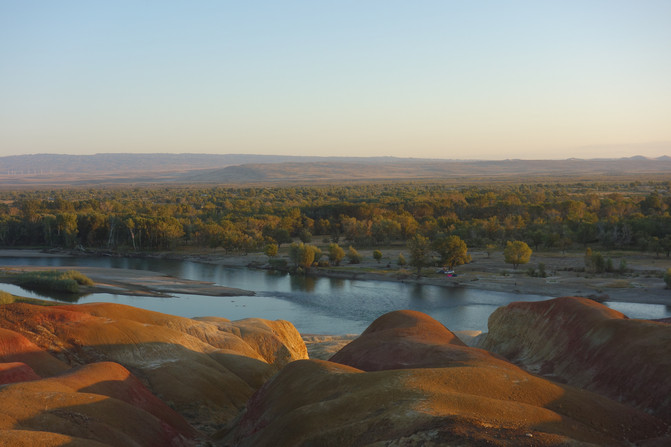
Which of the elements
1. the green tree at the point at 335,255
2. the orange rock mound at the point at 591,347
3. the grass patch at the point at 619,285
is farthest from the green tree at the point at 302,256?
the orange rock mound at the point at 591,347

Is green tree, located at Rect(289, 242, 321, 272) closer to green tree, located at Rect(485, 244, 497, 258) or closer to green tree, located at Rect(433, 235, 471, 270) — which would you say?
green tree, located at Rect(433, 235, 471, 270)

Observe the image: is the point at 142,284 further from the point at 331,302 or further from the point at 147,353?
the point at 147,353

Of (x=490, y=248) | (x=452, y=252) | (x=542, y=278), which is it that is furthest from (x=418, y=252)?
(x=490, y=248)

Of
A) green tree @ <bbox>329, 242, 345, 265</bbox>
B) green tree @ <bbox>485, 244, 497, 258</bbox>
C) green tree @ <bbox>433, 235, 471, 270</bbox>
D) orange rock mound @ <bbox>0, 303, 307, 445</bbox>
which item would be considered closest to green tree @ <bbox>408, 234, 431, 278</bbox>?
green tree @ <bbox>433, 235, 471, 270</bbox>

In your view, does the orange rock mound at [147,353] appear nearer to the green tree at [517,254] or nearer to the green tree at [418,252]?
the green tree at [418,252]

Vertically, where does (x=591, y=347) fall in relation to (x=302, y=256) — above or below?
above

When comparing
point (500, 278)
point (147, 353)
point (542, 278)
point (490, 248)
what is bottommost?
point (500, 278)
